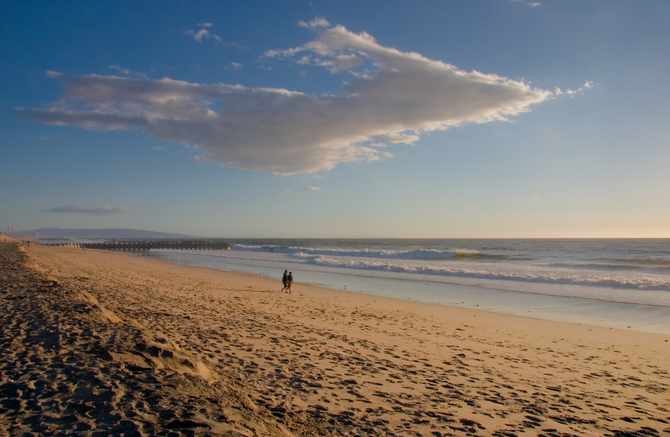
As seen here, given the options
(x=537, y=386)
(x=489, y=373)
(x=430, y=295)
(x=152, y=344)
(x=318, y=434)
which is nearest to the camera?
(x=318, y=434)

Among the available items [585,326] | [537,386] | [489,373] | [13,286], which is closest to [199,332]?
[489,373]

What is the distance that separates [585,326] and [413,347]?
6961mm

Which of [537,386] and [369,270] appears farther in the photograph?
[369,270]

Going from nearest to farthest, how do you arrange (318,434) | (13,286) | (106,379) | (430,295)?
1. (318,434)
2. (106,379)
3. (13,286)
4. (430,295)

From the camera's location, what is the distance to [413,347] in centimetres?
845

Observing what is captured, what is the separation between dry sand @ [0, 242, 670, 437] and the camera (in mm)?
4078

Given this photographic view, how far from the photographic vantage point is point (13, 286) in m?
11.8

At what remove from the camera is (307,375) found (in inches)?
241

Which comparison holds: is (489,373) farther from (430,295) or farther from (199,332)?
(430,295)

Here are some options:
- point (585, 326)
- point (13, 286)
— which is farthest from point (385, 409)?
point (13, 286)

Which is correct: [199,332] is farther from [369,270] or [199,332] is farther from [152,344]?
[369,270]

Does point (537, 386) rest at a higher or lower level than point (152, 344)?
lower

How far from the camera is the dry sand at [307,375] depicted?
4.08 m

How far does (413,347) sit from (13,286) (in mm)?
12273
